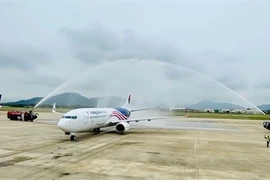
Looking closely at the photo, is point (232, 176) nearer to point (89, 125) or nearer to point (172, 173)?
point (172, 173)

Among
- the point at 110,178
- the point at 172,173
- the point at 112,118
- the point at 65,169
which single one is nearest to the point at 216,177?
the point at 172,173

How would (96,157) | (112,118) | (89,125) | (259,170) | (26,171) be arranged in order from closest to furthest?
(26,171) → (259,170) → (96,157) → (89,125) → (112,118)

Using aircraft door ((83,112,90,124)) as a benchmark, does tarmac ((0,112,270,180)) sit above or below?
below

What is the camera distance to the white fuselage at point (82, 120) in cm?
2592

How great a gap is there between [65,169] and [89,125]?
47.8ft

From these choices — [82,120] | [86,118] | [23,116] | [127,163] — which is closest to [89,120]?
[86,118]

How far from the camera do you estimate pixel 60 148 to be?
2188 centimetres

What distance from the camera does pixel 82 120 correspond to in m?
27.6

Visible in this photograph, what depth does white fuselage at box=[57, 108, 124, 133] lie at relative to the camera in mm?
25922

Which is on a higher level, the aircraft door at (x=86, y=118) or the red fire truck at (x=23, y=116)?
the aircraft door at (x=86, y=118)

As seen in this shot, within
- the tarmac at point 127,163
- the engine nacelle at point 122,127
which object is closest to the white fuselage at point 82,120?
the engine nacelle at point 122,127

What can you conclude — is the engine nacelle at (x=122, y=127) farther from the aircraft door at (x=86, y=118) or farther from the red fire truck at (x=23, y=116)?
the red fire truck at (x=23, y=116)

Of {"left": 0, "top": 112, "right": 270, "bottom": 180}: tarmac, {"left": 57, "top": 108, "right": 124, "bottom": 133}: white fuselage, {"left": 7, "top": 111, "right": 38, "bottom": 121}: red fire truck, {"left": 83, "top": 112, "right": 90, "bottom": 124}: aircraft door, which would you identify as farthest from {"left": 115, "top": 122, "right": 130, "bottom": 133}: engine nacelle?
{"left": 7, "top": 111, "right": 38, "bottom": 121}: red fire truck

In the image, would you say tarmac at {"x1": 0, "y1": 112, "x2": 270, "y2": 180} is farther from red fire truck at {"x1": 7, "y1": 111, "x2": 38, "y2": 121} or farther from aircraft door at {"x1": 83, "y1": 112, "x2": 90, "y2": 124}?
red fire truck at {"x1": 7, "y1": 111, "x2": 38, "y2": 121}
